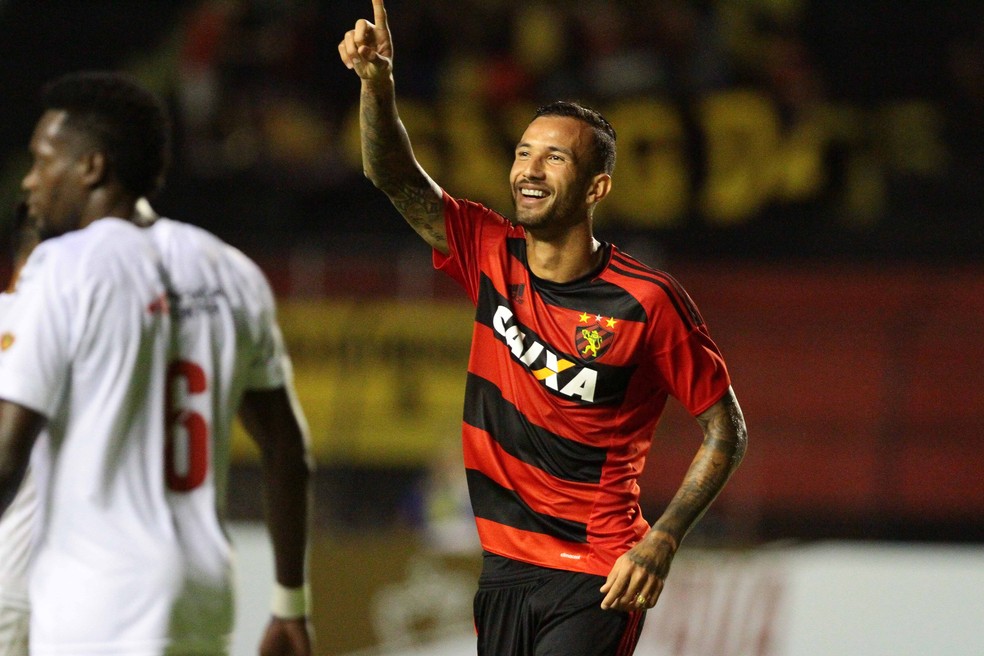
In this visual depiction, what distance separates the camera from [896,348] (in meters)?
8.65

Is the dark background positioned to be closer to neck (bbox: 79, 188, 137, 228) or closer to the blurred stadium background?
the blurred stadium background

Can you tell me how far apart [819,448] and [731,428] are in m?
5.42

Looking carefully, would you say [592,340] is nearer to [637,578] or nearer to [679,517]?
[679,517]

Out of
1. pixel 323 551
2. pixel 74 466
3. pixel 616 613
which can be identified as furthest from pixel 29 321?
pixel 323 551

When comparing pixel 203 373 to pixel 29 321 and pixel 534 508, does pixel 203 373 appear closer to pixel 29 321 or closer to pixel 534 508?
pixel 29 321

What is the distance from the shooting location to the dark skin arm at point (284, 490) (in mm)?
3053

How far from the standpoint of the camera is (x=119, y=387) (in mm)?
2520

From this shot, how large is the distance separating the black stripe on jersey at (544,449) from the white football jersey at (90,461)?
3.68 ft

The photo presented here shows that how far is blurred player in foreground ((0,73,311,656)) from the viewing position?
2.47 m

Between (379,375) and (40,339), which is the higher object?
(40,339)

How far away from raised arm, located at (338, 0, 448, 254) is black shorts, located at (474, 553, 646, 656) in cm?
91

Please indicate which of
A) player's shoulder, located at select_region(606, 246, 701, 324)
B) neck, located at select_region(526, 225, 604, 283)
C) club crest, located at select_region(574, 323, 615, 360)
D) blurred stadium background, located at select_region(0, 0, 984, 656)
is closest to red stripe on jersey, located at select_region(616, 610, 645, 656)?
club crest, located at select_region(574, 323, 615, 360)

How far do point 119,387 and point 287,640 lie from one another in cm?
89

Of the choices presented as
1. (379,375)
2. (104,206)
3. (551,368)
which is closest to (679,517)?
(551,368)
